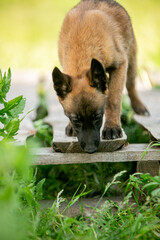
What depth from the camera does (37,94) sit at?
5637mm

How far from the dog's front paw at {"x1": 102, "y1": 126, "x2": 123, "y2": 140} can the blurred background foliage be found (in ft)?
19.2

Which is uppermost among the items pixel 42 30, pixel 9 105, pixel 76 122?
pixel 42 30

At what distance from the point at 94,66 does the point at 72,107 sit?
0.35 meters

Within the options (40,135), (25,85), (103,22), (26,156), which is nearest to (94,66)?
(103,22)

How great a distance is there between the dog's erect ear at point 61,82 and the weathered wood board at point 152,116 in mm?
742

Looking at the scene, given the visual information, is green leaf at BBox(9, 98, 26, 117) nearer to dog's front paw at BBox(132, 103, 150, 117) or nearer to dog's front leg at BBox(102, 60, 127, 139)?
dog's front leg at BBox(102, 60, 127, 139)

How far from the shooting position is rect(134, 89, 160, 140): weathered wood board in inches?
116

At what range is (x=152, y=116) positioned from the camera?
12.6ft

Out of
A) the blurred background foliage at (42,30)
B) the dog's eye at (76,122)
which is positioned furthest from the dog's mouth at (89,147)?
the blurred background foliage at (42,30)

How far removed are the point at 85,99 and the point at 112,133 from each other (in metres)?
0.37

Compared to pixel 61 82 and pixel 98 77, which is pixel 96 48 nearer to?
pixel 98 77

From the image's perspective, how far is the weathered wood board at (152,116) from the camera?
9.69 ft

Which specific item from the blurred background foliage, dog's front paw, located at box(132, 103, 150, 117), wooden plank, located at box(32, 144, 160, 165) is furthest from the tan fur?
the blurred background foliage

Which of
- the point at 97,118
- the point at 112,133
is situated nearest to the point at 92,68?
the point at 97,118
